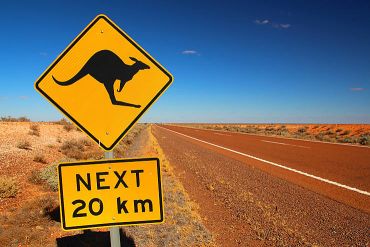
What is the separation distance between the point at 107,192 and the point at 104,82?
82 cm

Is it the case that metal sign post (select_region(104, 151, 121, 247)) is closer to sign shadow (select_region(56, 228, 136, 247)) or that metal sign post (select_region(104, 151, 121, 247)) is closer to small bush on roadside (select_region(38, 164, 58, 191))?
sign shadow (select_region(56, 228, 136, 247))

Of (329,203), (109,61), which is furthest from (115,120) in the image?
(329,203)

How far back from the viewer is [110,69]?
2.47m

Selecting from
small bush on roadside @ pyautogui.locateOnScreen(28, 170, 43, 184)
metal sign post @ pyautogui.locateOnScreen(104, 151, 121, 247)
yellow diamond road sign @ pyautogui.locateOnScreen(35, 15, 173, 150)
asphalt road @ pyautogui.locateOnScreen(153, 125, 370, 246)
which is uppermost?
yellow diamond road sign @ pyautogui.locateOnScreen(35, 15, 173, 150)

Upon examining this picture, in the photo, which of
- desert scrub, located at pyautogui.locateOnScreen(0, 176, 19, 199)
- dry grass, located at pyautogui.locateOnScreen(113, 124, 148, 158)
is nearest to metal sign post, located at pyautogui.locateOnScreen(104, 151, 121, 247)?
desert scrub, located at pyautogui.locateOnScreen(0, 176, 19, 199)

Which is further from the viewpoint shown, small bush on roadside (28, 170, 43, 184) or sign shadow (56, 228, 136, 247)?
small bush on roadside (28, 170, 43, 184)

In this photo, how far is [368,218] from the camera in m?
6.30

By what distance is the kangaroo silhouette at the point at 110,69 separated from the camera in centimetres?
243

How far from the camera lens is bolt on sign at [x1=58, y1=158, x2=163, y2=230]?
2361 millimetres

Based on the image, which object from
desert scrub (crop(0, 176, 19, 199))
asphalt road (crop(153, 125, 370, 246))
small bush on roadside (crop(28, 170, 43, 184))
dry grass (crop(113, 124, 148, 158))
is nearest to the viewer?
asphalt road (crop(153, 125, 370, 246))

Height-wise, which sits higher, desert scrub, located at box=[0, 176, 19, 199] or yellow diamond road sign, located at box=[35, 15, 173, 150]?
yellow diamond road sign, located at box=[35, 15, 173, 150]

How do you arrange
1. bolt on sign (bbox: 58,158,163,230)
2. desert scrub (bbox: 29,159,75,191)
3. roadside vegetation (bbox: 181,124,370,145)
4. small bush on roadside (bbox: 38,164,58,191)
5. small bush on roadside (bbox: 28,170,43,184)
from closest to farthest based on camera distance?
bolt on sign (bbox: 58,158,163,230)
small bush on roadside (bbox: 38,164,58,191)
desert scrub (bbox: 29,159,75,191)
small bush on roadside (bbox: 28,170,43,184)
roadside vegetation (bbox: 181,124,370,145)

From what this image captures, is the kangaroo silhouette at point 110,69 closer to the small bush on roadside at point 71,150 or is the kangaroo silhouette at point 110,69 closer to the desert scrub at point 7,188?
the desert scrub at point 7,188

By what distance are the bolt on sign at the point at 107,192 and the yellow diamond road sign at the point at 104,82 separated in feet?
0.69
